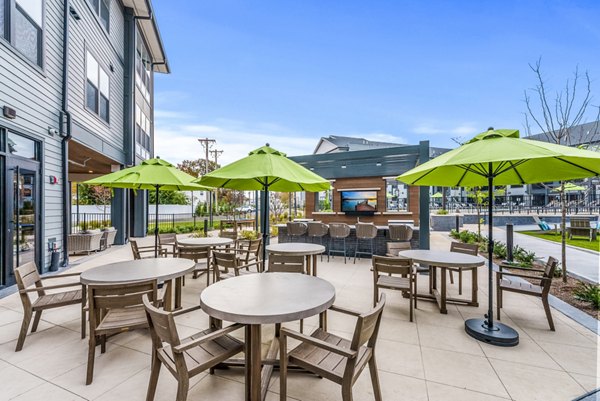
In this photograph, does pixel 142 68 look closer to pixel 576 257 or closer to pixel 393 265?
pixel 393 265

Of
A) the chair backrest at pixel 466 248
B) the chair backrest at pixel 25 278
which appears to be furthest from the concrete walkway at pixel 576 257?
the chair backrest at pixel 25 278

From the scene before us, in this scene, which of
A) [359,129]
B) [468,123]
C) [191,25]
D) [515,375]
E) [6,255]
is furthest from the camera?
[359,129]

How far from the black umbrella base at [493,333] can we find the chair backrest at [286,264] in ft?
6.81

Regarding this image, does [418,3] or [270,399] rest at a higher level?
[418,3]

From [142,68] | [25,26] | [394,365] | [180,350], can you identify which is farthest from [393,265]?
[142,68]

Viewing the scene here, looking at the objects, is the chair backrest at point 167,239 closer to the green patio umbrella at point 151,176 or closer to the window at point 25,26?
the green patio umbrella at point 151,176

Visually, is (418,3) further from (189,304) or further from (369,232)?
(189,304)

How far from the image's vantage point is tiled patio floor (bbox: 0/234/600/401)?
2.14 m

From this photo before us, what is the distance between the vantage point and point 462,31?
9984 mm

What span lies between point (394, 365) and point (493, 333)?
138 cm

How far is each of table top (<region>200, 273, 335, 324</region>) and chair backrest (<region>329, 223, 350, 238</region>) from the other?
4650mm

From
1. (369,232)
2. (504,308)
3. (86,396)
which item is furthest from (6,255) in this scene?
(504,308)

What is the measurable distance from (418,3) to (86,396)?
12.8m

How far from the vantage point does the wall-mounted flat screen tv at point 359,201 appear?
37.2ft
